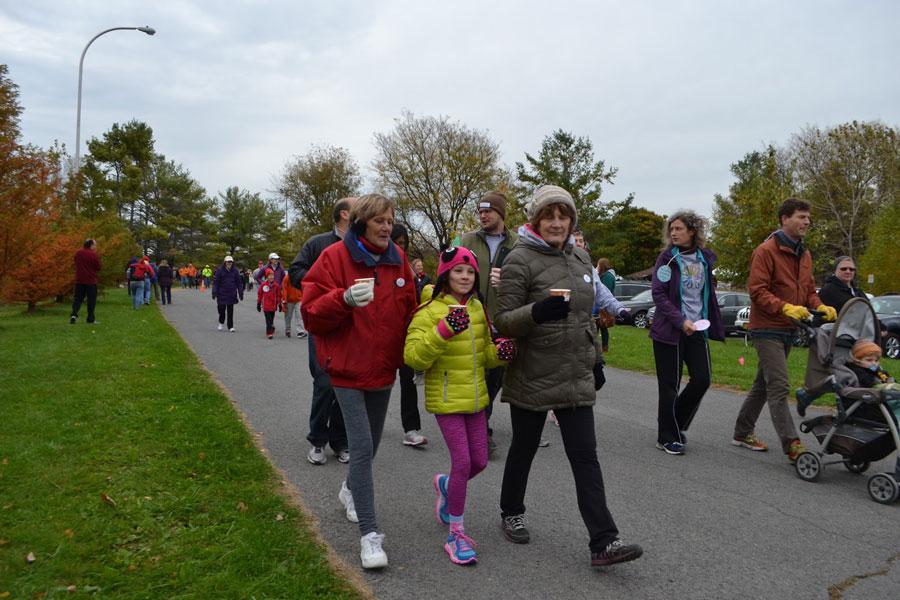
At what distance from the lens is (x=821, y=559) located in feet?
11.8

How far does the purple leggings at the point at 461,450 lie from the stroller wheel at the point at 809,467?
9.52 feet

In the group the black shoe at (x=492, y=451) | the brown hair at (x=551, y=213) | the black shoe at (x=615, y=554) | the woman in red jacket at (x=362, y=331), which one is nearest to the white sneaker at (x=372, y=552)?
the woman in red jacket at (x=362, y=331)

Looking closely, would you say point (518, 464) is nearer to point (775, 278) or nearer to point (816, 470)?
point (816, 470)

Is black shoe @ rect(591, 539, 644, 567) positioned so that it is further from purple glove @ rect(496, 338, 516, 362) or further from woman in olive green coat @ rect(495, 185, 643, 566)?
purple glove @ rect(496, 338, 516, 362)

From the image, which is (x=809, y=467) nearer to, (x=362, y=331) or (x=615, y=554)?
(x=615, y=554)

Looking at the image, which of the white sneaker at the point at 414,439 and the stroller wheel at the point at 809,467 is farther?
the white sneaker at the point at 414,439

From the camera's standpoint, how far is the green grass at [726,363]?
9516 mm

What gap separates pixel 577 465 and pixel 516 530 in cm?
61

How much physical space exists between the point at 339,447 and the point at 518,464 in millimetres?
2151

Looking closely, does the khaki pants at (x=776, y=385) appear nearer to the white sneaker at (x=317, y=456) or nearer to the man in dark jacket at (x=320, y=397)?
the man in dark jacket at (x=320, y=397)

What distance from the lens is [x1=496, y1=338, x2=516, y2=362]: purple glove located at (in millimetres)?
3469

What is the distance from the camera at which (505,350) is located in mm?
3469

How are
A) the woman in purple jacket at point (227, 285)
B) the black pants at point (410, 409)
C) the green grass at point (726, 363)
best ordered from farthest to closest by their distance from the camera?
the woman in purple jacket at point (227, 285)
the green grass at point (726, 363)
the black pants at point (410, 409)

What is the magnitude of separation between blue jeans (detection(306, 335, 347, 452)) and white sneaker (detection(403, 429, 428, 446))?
2.20ft
